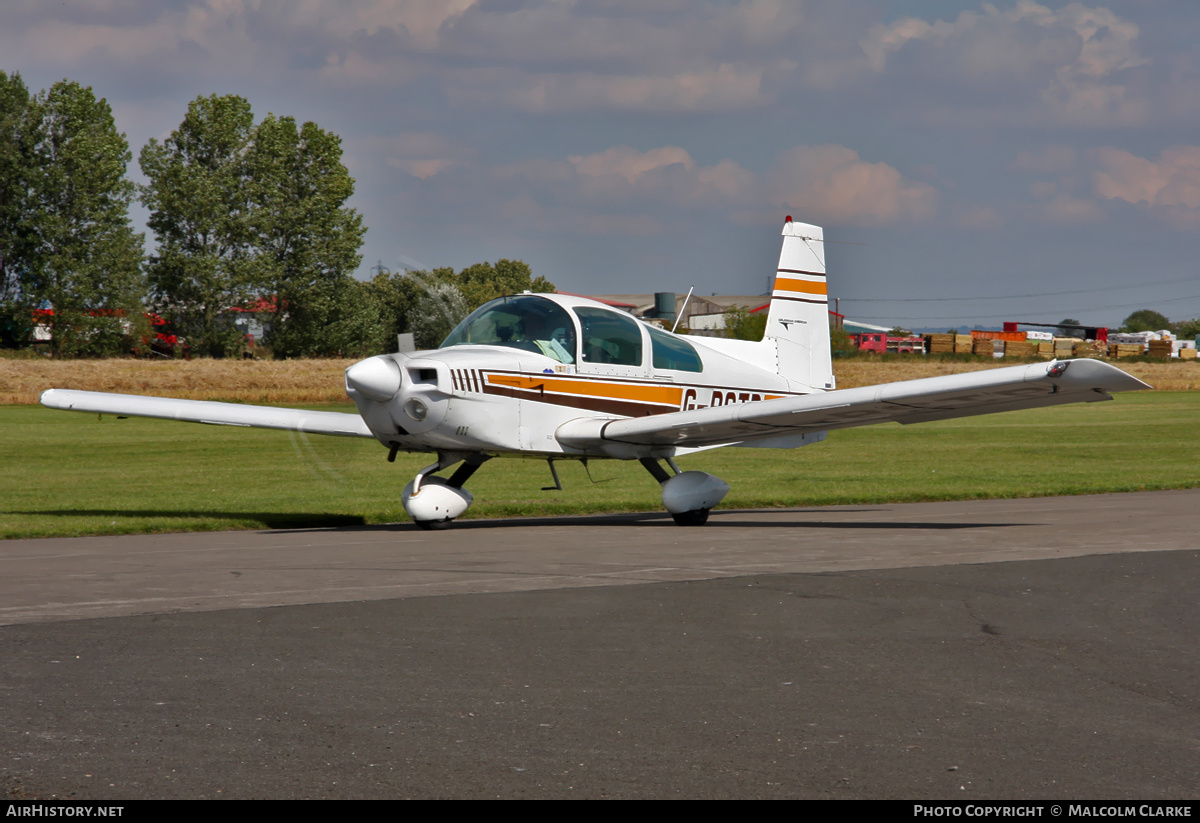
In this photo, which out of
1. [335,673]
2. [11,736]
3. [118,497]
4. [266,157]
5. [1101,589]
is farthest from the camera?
[266,157]

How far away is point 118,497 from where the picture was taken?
1736 cm

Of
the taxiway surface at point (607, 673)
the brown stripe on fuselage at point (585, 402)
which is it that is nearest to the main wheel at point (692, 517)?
the brown stripe on fuselage at point (585, 402)

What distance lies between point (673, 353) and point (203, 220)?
179ft

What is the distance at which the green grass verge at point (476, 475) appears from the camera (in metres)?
15.2

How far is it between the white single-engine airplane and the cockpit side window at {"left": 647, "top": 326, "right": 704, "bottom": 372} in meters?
0.02

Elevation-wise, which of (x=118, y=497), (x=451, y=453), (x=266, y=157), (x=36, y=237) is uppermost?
(x=266, y=157)

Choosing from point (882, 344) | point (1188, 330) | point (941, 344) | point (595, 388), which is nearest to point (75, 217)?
point (595, 388)

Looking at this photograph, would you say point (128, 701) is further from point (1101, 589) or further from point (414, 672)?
point (1101, 589)

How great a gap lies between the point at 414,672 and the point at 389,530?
25.4ft

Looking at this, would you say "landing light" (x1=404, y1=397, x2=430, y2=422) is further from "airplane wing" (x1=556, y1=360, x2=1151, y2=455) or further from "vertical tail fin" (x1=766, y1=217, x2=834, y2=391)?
"vertical tail fin" (x1=766, y1=217, x2=834, y2=391)

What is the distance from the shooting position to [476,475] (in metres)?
21.4

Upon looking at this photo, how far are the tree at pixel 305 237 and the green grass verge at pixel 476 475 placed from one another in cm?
3060

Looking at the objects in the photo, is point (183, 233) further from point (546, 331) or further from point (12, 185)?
point (546, 331)

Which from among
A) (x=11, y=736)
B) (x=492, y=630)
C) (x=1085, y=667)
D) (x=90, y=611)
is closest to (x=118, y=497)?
(x=90, y=611)
